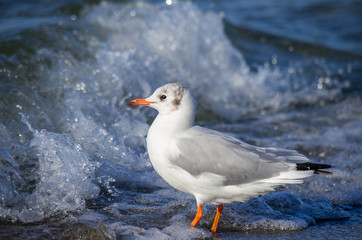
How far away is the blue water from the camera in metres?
3.98

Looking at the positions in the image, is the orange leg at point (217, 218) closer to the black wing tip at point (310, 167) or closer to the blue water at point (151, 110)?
the blue water at point (151, 110)

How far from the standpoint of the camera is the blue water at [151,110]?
13.1 ft

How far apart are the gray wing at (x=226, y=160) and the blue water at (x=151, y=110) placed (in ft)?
1.88

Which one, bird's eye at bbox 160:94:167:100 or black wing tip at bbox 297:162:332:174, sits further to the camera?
bird's eye at bbox 160:94:167:100

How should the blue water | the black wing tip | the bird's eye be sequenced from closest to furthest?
the black wing tip < the bird's eye < the blue water

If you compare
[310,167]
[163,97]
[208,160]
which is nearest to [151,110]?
[163,97]

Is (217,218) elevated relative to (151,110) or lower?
lower

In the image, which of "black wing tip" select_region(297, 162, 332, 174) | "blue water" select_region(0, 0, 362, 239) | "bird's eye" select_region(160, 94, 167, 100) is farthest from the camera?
"blue water" select_region(0, 0, 362, 239)

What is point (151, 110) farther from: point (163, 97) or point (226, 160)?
point (226, 160)

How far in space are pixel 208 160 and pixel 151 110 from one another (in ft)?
10.8

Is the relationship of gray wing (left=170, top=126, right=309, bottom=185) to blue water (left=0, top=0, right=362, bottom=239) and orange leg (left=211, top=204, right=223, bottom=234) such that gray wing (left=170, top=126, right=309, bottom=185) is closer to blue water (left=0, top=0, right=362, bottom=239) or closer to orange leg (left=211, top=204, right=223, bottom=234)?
orange leg (left=211, top=204, right=223, bottom=234)

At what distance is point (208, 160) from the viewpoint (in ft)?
11.5

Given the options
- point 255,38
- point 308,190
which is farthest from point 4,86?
point 255,38

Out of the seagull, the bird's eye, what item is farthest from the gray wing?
the bird's eye
